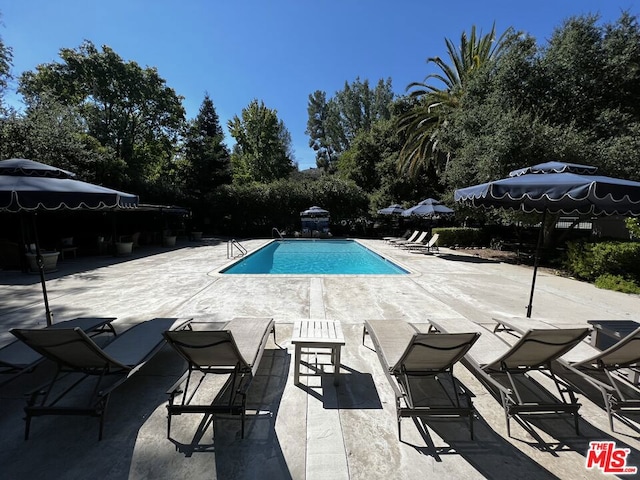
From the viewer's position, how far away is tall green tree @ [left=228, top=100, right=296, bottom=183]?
3403 cm

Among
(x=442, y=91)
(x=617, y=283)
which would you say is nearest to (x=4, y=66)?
(x=442, y=91)

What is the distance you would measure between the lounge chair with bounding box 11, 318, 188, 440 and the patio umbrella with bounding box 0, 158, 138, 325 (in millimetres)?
1709

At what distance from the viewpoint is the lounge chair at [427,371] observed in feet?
7.40

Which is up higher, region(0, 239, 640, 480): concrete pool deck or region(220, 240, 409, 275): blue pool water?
region(0, 239, 640, 480): concrete pool deck

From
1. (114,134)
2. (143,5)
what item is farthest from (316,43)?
(114,134)

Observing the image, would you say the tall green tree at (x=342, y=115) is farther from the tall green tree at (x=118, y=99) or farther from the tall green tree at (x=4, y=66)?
the tall green tree at (x=4, y=66)

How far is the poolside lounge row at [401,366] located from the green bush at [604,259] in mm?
6049

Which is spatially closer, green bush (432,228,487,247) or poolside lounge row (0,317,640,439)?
poolside lounge row (0,317,640,439)

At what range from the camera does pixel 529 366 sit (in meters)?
2.68

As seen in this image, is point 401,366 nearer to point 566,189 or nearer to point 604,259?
point 566,189

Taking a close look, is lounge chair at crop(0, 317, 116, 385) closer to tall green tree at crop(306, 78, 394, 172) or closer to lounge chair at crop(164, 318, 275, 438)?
lounge chair at crop(164, 318, 275, 438)

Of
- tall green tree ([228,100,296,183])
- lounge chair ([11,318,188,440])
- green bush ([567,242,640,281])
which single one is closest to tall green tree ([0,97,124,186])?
lounge chair ([11,318,188,440])

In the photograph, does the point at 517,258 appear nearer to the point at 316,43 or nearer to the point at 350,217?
the point at 350,217

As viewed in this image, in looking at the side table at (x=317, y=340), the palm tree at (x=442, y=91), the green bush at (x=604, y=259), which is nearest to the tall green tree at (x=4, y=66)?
the side table at (x=317, y=340)
